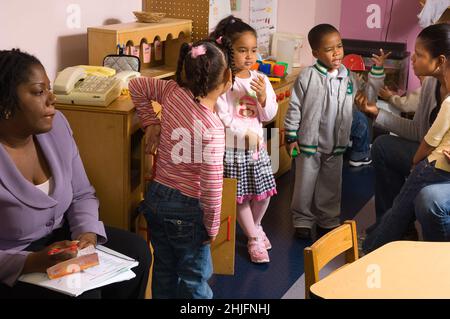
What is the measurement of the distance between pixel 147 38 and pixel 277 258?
1.26m

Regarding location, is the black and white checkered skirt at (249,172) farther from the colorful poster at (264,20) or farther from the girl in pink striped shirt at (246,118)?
the colorful poster at (264,20)

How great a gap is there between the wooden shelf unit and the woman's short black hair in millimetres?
1275

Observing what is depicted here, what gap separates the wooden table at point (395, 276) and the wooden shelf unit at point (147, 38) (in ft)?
5.79

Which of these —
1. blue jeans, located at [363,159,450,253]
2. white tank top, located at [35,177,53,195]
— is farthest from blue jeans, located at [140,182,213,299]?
blue jeans, located at [363,159,450,253]

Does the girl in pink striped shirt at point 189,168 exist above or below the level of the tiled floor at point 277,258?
above

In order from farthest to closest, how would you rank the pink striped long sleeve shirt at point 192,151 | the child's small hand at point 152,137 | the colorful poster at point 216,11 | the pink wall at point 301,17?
1. the pink wall at point 301,17
2. the colorful poster at point 216,11
3. the child's small hand at point 152,137
4. the pink striped long sleeve shirt at point 192,151

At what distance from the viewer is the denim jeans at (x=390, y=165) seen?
350 cm

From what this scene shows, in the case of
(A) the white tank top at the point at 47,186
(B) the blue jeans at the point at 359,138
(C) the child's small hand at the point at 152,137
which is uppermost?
(C) the child's small hand at the point at 152,137

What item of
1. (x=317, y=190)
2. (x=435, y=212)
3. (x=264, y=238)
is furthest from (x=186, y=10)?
(x=435, y=212)

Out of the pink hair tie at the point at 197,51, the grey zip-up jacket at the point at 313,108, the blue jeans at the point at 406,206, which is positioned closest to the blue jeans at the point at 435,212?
the blue jeans at the point at 406,206
